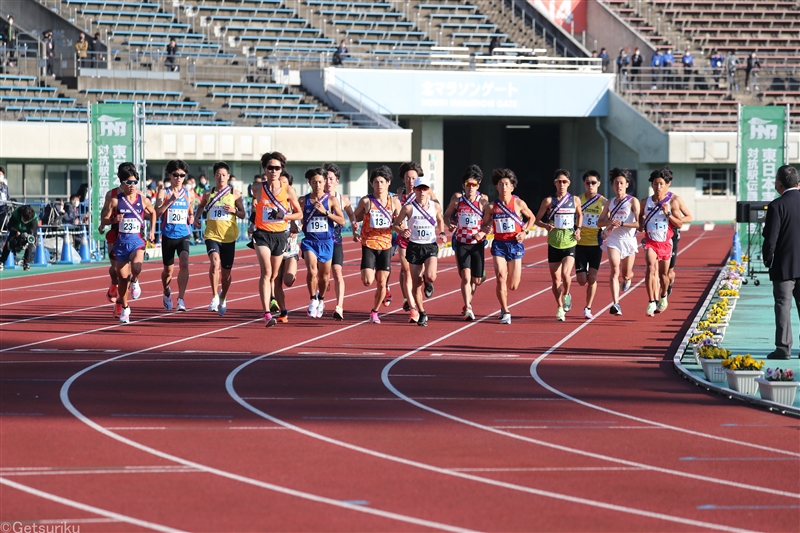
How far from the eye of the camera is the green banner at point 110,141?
27375 mm

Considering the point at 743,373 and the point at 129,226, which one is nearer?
the point at 743,373

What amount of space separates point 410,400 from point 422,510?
3518mm

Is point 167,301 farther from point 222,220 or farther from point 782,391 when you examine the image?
point 782,391

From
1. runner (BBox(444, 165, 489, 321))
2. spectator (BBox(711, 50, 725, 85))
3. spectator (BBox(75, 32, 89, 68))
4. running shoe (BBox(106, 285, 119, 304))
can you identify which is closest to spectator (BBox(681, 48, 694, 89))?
spectator (BBox(711, 50, 725, 85))

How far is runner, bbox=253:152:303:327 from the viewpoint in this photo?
15.0 meters

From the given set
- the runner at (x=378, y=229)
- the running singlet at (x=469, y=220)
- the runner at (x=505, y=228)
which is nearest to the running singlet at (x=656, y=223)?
the runner at (x=505, y=228)

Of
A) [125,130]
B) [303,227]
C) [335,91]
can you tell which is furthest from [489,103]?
[303,227]

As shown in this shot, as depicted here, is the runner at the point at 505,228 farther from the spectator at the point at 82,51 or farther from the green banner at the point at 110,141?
the spectator at the point at 82,51

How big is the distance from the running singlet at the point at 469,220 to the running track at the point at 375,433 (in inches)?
42.7

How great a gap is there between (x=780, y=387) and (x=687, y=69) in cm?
4424

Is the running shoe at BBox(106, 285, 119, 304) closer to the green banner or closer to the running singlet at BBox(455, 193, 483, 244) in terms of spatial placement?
the running singlet at BBox(455, 193, 483, 244)

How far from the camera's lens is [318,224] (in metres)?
15.6

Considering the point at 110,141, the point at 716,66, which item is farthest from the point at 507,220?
the point at 716,66

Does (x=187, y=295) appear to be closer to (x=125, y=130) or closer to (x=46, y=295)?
(x=46, y=295)
